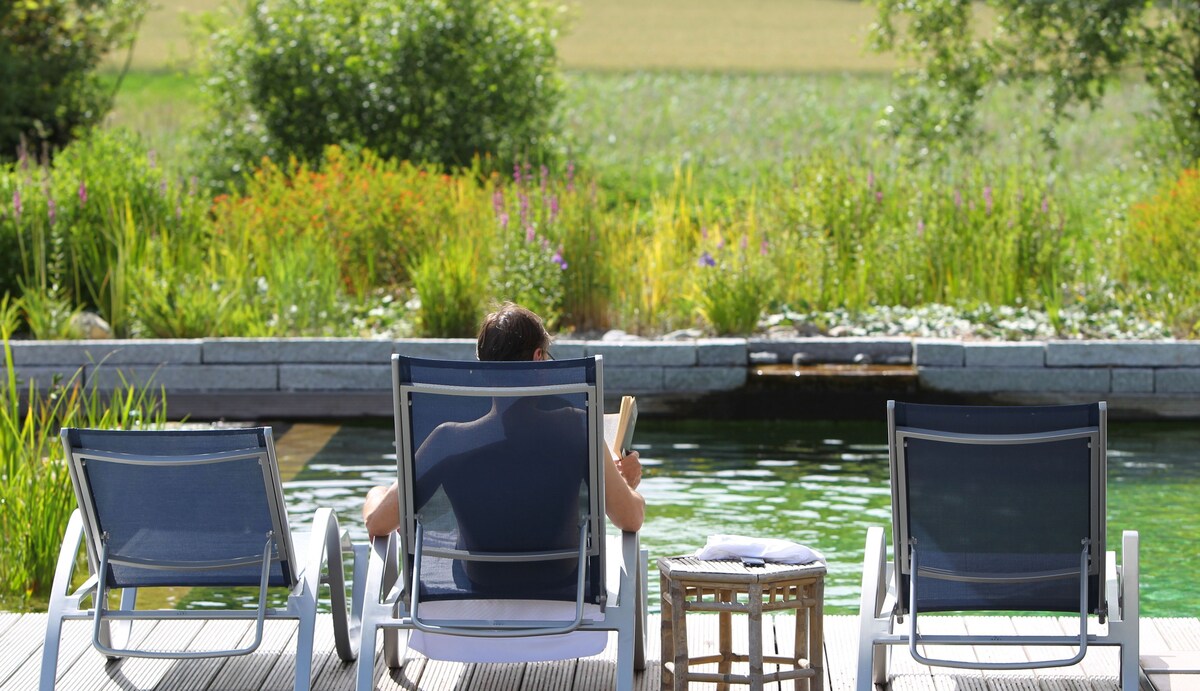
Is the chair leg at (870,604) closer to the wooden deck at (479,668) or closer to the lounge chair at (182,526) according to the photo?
the wooden deck at (479,668)

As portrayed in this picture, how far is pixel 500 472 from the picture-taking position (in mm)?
3256

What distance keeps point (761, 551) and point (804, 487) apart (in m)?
3.19

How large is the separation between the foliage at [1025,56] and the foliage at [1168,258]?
3.35 meters

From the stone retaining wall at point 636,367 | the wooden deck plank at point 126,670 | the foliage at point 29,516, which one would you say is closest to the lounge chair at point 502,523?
the wooden deck plank at point 126,670

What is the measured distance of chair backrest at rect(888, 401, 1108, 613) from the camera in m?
3.18

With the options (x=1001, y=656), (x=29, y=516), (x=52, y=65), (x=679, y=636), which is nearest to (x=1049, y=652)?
(x=1001, y=656)

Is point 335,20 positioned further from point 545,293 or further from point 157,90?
point 157,90

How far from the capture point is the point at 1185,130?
12.8 meters

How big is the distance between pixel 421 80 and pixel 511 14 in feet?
4.11

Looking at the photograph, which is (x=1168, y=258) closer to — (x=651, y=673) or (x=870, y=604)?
(x=651, y=673)

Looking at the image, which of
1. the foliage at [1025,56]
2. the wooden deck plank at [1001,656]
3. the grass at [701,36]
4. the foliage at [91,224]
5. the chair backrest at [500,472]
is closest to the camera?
the chair backrest at [500,472]

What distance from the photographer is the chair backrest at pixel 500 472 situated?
10.4 feet

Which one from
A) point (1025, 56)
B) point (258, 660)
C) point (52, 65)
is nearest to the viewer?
point (258, 660)

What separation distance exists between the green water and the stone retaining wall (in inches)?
13.2
